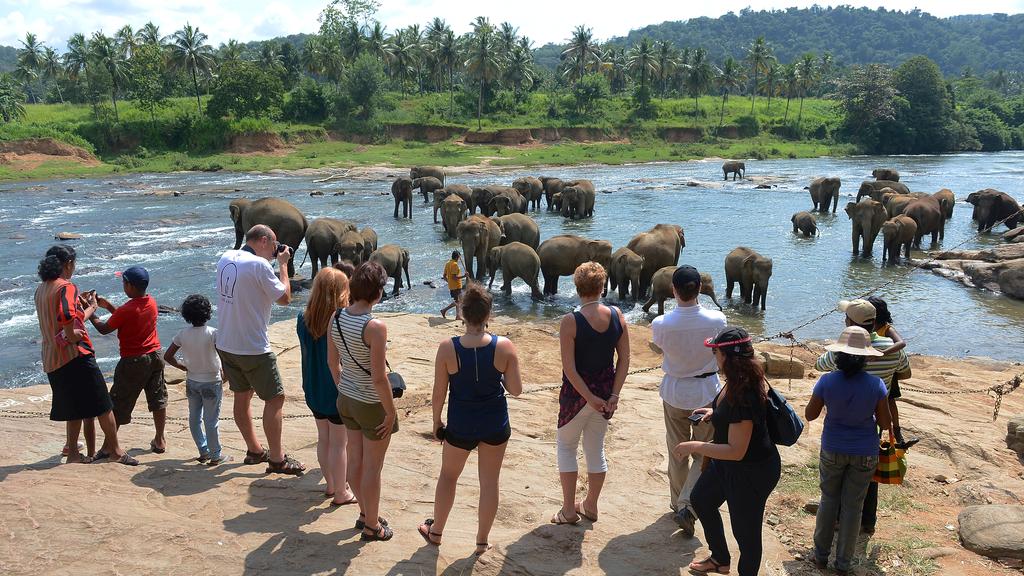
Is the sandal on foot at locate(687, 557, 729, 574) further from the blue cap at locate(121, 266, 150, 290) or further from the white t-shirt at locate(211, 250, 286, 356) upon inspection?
the blue cap at locate(121, 266, 150, 290)

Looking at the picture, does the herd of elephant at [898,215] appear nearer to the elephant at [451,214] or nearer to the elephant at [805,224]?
the elephant at [805,224]

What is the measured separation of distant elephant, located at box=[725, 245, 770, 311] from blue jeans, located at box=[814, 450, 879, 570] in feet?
40.3

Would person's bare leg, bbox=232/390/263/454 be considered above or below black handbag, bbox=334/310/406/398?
below

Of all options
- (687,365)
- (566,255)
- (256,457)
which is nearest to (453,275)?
(566,255)

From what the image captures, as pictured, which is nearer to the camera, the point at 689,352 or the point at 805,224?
the point at 689,352

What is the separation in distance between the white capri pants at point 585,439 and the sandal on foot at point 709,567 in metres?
0.93

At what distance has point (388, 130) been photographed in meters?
72.8

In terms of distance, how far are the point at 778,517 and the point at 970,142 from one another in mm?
89720

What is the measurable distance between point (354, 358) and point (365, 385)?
0.65 feet

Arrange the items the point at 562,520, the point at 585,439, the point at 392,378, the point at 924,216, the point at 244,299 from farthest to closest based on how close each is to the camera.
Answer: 1. the point at 924,216
2. the point at 244,299
3. the point at 562,520
4. the point at 585,439
5. the point at 392,378

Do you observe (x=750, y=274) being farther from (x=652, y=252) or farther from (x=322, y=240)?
(x=322, y=240)

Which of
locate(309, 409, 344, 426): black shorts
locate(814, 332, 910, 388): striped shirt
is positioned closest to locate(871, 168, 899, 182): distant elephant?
locate(814, 332, 910, 388): striped shirt

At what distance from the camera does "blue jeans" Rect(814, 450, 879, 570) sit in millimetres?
5293

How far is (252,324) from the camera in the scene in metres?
6.39
